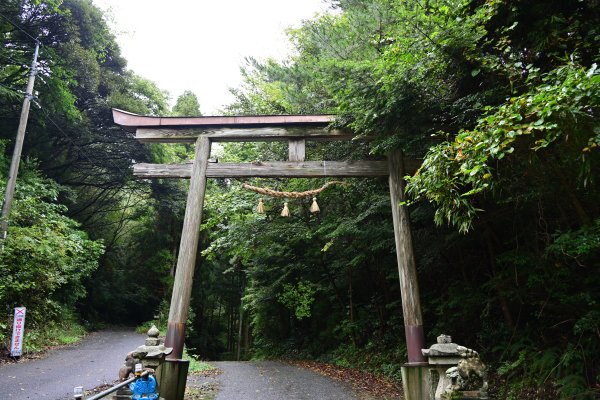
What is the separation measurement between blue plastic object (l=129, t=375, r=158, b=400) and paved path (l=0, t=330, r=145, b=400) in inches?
120

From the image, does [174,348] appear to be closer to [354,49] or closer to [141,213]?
[354,49]

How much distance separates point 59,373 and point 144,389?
5.53 meters

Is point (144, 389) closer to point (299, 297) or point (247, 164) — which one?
point (247, 164)

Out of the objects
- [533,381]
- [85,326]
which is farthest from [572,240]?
[85,326]

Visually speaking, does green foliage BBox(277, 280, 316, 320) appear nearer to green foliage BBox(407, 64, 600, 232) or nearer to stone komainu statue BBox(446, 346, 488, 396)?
stone komainu statue BBox(446, 346, 488, 396)

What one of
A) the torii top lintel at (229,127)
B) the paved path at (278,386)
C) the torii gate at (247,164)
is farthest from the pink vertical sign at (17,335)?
the torii top lintel at (229,127)

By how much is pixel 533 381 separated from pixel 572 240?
7.25 ft

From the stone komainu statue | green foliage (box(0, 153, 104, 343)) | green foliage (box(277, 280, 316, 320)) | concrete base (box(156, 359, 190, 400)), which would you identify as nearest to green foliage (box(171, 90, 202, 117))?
green foliage (box(0, 153, 104, 343))

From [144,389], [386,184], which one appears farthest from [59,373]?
[386,184]

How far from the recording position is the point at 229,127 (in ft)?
21.8

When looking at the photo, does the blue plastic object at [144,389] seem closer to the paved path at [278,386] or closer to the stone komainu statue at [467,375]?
the stone komainu statue at [467,375]

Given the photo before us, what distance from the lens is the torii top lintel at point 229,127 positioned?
21.6 ft

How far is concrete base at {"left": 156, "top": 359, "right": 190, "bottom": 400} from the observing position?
5.29m

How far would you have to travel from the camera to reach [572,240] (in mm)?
4016
